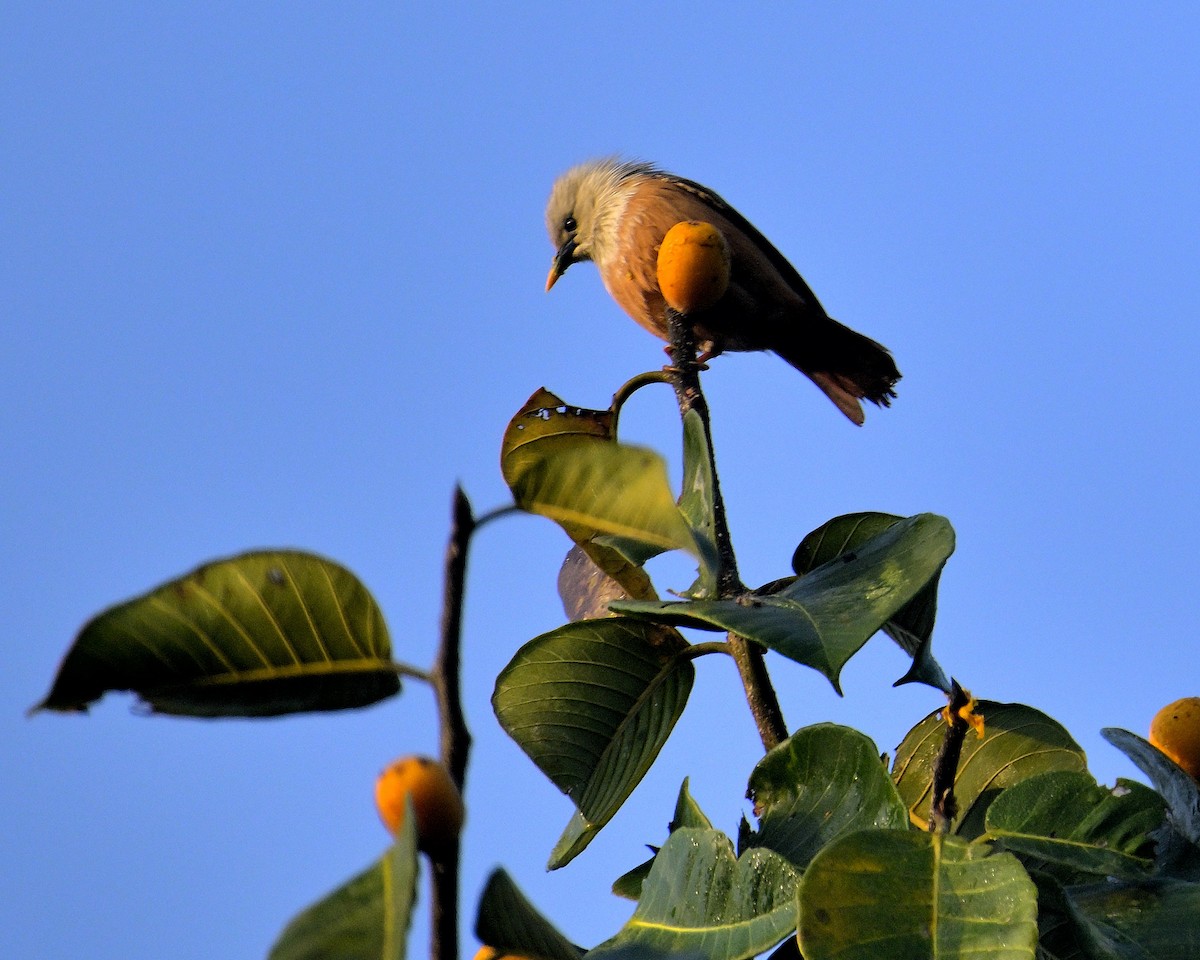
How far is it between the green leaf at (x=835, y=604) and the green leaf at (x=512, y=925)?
326 millimetres

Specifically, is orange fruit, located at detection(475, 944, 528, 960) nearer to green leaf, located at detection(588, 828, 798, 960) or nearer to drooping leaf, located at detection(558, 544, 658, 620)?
green leaf, located at detection(588, 828, 798, 960)

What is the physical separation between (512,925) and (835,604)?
48 cm

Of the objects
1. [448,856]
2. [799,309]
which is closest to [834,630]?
[448,856]

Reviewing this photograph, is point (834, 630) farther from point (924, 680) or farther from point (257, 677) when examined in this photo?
point (257, 677)

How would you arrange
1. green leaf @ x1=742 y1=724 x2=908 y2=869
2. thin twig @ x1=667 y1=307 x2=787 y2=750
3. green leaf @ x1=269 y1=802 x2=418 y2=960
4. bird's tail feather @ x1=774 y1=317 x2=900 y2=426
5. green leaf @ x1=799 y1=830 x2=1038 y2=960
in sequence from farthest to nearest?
bird's tail feather @ x1=774 y1=317 x2=900 y2=426, thin twig @ x1=667 y1=307 x2=787 y2=750, green leaf @ x1=742 y1=724 x2=908 y2=869, green leaf @ x1=799 y1=830 x2=1038 y2=960, green leaf @ x1=269 y1=802 x2=418 y2=960

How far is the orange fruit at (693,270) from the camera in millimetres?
1862

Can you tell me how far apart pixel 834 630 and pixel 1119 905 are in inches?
17.2

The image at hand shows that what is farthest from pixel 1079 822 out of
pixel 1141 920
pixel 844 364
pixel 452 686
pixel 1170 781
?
pixel 844 364

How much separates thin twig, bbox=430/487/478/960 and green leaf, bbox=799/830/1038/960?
0.43 m

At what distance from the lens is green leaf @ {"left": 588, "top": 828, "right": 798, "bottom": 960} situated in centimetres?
131

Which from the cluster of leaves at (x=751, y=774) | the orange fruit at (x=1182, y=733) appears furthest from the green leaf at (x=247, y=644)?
the orange fruit at (x=1182, y=733)

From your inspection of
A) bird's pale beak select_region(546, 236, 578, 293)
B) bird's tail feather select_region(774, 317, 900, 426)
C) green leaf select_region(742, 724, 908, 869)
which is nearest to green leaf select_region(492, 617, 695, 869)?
green leaf select_region(742, 724, 908, 869)

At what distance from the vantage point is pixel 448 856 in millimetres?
891

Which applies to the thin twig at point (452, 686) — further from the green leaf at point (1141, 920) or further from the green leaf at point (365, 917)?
the green leaf at point (1141, 920)
